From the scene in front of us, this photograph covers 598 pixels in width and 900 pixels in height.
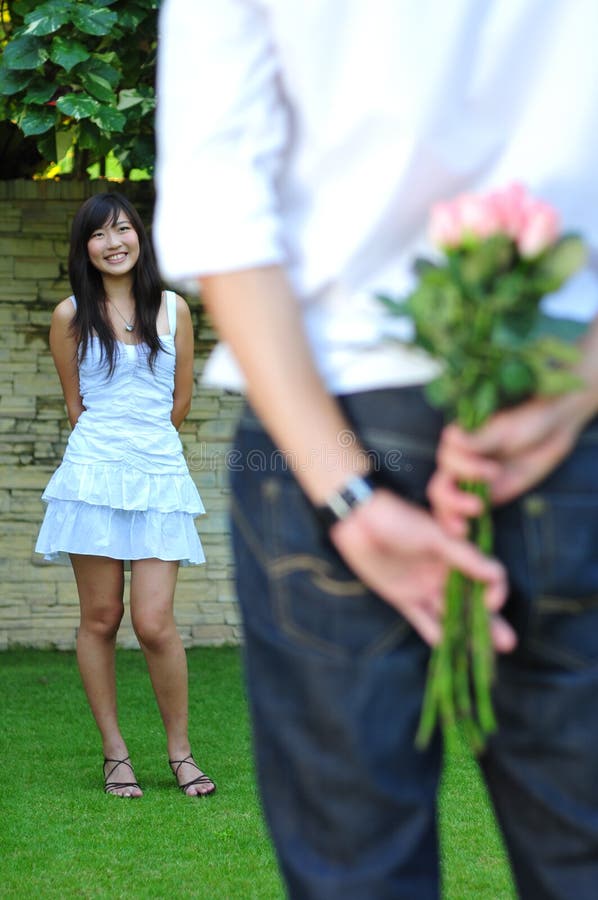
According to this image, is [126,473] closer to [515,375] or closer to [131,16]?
[131,16]

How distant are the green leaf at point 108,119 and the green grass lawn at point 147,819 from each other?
2.30 metres

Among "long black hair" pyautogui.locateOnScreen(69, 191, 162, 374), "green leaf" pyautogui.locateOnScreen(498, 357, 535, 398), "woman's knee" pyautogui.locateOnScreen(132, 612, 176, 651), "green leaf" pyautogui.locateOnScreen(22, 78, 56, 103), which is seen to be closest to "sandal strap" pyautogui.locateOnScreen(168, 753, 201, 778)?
"woman's knee" pyautogui.locateOnScreen(132, 612, 176, 651)

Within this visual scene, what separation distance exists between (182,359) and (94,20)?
1.63 m

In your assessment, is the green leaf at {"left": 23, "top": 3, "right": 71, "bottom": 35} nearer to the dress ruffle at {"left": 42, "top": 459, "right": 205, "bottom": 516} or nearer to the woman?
the woman

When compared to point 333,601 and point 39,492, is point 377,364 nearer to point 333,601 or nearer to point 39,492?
point 333,601

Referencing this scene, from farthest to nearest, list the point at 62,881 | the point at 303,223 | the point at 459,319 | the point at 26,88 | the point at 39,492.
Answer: the point at 39,492 → the point at 26,88 → the point at 62,881 → the point at 303,223 → the point at 459,319

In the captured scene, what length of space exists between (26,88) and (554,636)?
4487mm

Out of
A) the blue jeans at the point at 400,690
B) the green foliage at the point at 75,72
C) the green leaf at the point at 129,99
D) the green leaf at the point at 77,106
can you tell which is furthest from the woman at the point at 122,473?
the blue jeans at the point at 400,690

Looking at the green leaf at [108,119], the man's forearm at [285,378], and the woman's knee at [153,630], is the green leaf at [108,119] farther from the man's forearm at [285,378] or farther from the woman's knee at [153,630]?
the man's forearm at [285,378]

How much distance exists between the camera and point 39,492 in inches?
230

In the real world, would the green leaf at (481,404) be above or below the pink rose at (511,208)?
below

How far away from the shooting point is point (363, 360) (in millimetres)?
991

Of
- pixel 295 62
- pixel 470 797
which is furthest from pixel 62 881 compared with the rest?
pixel 295 62

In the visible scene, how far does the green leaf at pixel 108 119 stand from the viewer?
492 cm
